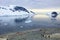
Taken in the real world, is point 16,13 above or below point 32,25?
above

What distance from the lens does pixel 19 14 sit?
552 cm

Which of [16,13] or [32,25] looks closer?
[16,13]

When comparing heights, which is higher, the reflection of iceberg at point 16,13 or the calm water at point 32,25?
the reflection of iceberg at point 16,13

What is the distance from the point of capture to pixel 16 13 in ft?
18.0

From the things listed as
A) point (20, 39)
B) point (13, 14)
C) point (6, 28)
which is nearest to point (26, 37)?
point (20, 39)

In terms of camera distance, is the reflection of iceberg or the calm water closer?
the reflection of iceberg

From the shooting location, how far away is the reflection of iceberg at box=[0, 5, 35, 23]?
546 cm

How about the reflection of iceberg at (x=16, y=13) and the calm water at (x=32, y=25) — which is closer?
the reflection of iceberg at (x=16, y=13)

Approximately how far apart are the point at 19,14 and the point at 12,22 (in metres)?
0.44

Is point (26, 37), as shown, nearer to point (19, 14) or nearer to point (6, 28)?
point (19, 14)

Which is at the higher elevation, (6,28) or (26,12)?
(26,12)

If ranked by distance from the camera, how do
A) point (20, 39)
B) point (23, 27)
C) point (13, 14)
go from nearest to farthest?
point (20, 39) → point (13, 14) → point (23, 27)

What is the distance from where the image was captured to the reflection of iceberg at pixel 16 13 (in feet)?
17.9

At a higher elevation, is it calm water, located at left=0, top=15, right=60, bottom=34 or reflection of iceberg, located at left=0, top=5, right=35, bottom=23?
reflection of iceberg, located at left=0, top=5, right=35, bottom=23
